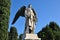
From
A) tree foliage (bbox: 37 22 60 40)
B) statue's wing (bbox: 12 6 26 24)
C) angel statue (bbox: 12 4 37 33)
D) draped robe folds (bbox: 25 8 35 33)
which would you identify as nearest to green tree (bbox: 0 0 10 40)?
statue's wing (bbox: 12 6 26 24)

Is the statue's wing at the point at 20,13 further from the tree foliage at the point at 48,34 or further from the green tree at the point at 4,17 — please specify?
the tree foliage at the point at 48,34

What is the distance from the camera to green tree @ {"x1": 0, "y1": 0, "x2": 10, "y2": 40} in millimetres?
21972

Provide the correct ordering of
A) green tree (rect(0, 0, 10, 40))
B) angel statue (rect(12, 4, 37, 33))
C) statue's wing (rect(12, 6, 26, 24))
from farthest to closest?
1. green tree (rect(0, 0, 10, 40))
2. statue's wing (rect(12, 6, 26, 24))
3. angel statue (rect(12, 4, 37, 33))

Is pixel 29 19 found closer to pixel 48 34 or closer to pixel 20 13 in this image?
pixel 20 13

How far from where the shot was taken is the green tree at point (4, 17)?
2197cm

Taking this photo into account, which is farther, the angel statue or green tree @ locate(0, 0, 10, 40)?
green tree @ locate(0, 0, 10, 40)

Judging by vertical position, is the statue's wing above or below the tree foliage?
below

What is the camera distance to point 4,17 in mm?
23312

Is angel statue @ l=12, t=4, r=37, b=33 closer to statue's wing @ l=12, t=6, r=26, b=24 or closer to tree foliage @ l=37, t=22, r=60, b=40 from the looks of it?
statue's wing @ l=12, t=6, r=26, b=24

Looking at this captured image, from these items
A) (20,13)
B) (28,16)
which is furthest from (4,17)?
(28,16)

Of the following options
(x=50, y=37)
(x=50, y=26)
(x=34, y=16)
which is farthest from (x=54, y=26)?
(x=34, y=16)

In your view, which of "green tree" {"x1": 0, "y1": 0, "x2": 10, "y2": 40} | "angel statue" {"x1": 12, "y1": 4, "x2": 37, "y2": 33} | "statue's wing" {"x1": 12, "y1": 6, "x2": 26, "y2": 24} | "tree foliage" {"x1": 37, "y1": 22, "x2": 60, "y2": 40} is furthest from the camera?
"tree foliage" {"x1": 37, "y1": 22, "x2": 60, "y2": 40}

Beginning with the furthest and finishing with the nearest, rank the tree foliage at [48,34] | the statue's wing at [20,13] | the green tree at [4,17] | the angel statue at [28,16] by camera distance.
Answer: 1. the tree foliage at [48,34]
2. the green tree at [4,17]
3. the statue's wing at [20,13]
4. the angel statue at [28,16]

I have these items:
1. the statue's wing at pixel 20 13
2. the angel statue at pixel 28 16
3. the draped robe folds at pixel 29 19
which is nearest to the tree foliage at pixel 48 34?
the statue's wing at pixel 20 13
